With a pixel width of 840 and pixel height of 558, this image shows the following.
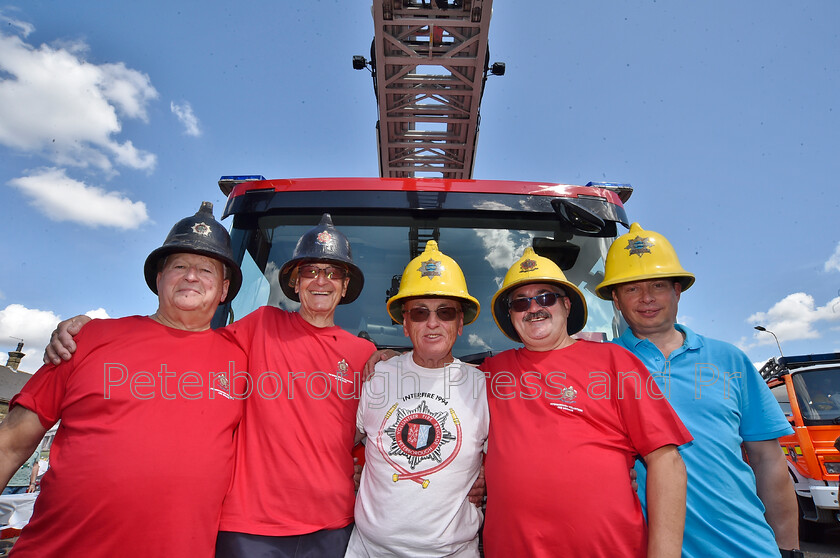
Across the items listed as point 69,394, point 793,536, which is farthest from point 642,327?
point 69,394

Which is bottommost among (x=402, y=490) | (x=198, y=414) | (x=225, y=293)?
(x=402, y=490)

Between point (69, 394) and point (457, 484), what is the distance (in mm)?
1552

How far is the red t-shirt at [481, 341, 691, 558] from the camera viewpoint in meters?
1.64

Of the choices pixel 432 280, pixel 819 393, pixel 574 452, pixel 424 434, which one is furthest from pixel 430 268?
pixel 819 393

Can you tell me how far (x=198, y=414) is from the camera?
182cm

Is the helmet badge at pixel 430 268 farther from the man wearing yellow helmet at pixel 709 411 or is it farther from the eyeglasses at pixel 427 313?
the man wearing yellow helmet at pixel 709 411

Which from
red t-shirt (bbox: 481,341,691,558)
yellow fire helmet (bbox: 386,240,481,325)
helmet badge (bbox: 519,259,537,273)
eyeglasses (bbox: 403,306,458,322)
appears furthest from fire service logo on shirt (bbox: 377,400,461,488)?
helmet badge (bbox: 519,259,537,273)

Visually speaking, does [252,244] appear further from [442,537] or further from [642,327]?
[642,327]

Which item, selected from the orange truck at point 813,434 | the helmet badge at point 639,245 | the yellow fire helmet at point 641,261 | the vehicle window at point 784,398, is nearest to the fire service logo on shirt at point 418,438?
the yellow fire helmet at point 641,261

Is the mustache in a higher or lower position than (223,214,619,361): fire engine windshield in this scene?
lower

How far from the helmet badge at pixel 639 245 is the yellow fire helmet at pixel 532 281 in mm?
382

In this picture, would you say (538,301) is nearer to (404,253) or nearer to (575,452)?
(575,452)

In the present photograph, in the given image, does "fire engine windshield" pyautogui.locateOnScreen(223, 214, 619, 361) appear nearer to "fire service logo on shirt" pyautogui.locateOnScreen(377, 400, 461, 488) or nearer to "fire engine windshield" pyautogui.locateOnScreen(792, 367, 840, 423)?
"fire service logo on shirt" pyautogui.locateOnScreen(377, 400, 461, 488)

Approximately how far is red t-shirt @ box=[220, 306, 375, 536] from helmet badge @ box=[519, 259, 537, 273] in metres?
0.82
